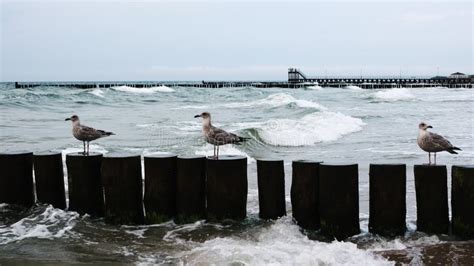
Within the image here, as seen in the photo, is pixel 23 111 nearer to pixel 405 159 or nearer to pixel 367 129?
pixel 367 129

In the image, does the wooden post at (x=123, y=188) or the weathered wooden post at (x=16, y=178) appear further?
the weathered wooden post at (x=16, y=178)

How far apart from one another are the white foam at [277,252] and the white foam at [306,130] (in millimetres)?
11431

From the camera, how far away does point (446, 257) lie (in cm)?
593

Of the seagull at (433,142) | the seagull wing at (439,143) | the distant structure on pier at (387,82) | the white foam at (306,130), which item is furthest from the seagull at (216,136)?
the distant structure on pier at (387,82)

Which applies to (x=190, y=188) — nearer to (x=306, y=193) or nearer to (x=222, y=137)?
(x=222, y=137)

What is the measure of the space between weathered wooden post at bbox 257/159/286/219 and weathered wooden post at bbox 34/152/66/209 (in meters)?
2.73

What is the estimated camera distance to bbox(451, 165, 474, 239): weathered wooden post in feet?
21.2

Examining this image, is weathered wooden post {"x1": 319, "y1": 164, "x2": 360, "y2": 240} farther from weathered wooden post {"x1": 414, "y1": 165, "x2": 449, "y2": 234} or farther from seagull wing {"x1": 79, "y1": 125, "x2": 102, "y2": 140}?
seagull wing {"x1": 79, "y1": 125, "x2": 102, "y2": 140}

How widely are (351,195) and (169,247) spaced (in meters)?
2.20

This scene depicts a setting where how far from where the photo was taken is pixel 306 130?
20109 millimetres

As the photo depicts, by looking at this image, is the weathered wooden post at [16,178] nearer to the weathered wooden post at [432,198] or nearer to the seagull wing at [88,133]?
the seagull wing at [88,133]

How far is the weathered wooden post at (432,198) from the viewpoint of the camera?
21.4 feet

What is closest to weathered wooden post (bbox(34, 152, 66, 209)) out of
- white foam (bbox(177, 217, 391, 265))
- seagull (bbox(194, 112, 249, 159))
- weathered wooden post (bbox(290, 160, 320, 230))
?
seagull (bbox(194, 112, 249, 159))

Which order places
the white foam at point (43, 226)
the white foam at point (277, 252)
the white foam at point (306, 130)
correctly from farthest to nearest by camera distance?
the white foam at point (306, 130), the white foam at point (43, 226), the white foam at point (277, 252)
